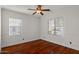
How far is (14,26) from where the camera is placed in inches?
47.9

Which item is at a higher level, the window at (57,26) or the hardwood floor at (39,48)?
the window at (57,26)

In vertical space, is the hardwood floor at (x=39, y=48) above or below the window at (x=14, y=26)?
below

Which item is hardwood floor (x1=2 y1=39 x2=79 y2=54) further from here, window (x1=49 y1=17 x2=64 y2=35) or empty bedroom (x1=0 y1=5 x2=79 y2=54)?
window (x1=49 y1=17 x2=64 y2=35)

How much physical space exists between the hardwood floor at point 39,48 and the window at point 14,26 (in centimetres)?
19

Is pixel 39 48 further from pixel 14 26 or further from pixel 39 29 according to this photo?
pixel 14 26

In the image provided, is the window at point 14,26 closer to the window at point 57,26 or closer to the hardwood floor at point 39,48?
the hardwood floor at point 39,48

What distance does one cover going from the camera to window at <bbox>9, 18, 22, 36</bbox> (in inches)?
47.1

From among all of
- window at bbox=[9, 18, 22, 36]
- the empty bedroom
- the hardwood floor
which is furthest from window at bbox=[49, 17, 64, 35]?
window at bbox=[9, 18, 22, 36]

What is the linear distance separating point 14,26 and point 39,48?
19.3 inches

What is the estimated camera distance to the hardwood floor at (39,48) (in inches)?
48.1

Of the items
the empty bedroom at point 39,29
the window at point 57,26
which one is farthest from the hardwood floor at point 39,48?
the window at point 57,26

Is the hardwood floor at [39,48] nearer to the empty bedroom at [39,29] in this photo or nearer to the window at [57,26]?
the empty bedroom at [39,29]

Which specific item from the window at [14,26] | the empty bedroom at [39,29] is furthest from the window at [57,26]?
the window at [14,26]
